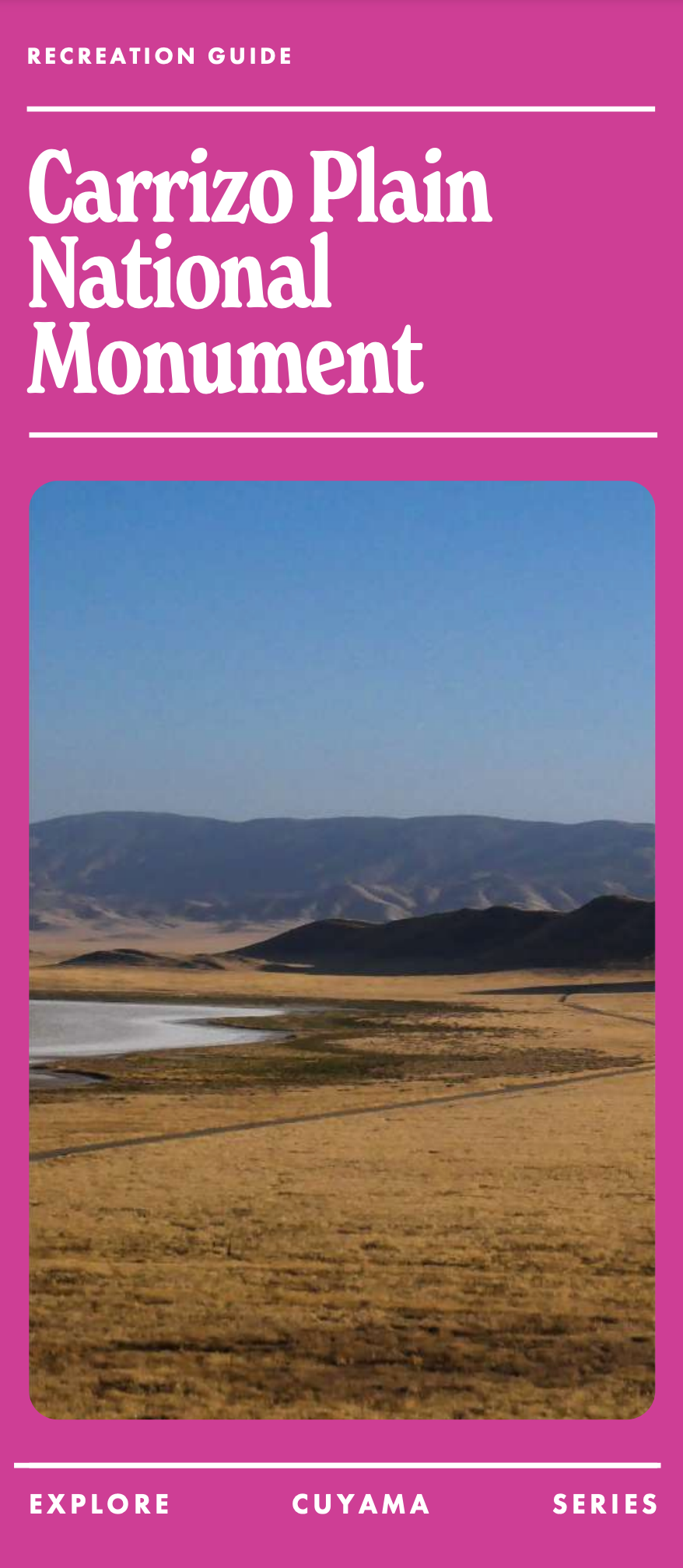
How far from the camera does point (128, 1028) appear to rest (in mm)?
76250

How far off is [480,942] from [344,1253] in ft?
462

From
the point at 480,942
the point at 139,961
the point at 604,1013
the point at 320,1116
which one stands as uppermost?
the point at 480,942

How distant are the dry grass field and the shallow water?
51.3 feet

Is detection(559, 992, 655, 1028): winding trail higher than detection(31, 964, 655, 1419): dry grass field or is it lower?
lower

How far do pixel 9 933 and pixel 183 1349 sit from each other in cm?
730

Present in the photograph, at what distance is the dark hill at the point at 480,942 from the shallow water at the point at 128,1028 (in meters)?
55.7

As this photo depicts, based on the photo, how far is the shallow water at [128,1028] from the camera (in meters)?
64.9

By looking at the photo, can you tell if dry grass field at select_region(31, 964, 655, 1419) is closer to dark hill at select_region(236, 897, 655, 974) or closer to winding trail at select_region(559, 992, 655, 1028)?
winding trail at select_region(559, 992, 655, 1028)

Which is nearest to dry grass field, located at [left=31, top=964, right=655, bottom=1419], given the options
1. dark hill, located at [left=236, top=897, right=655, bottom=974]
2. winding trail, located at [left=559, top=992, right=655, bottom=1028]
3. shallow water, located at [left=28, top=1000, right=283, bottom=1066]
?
shallow water, located at [left=28, top=1000, right=283, bottom=1066]

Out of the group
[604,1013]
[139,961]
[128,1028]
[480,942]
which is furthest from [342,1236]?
[480,942]

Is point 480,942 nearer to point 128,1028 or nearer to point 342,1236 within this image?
point 128,1028

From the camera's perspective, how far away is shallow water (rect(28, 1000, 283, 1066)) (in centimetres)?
6488

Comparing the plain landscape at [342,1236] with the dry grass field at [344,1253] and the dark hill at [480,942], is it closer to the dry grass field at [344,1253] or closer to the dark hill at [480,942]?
the dry grass field at [344,1253]

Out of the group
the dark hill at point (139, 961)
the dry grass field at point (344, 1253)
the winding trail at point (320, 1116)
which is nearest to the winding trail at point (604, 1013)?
the winding trail at point (320, 1116)
